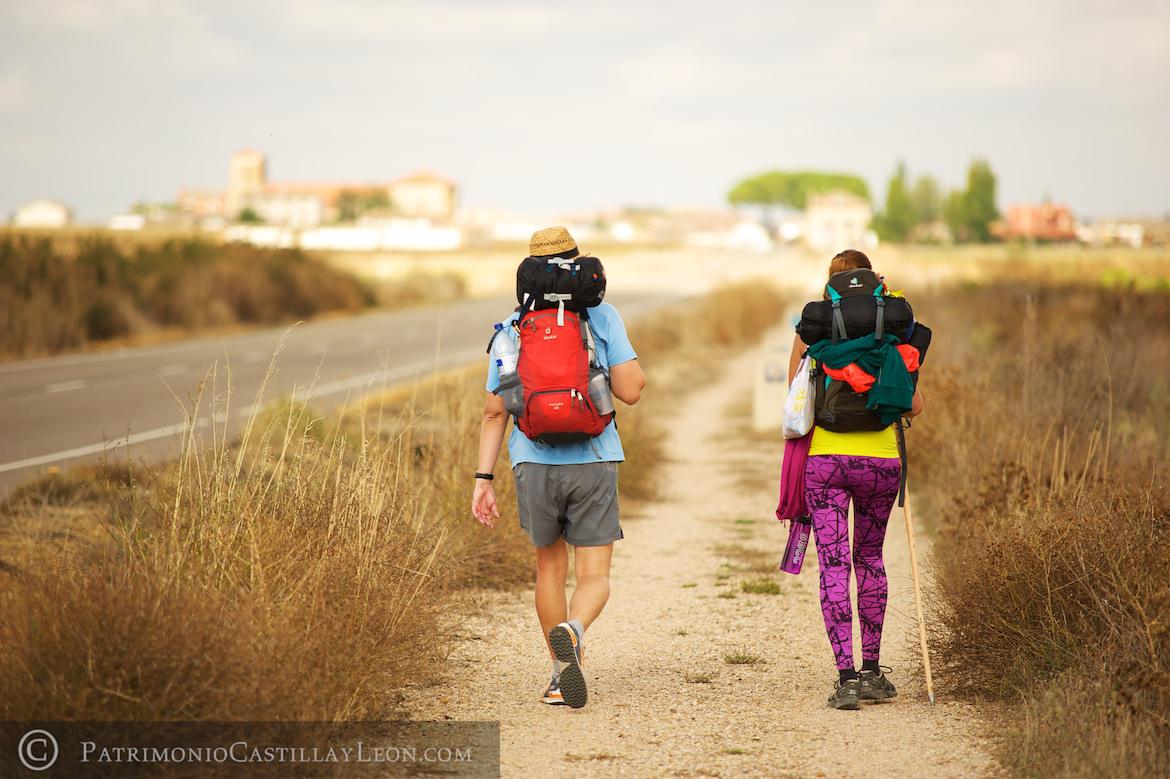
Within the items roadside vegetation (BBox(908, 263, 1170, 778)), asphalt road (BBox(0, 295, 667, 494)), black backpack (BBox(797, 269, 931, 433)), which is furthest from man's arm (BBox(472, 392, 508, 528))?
roadside vegetation (BBox(908, 263, 1170, 778))

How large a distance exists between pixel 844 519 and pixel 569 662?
121 centimetres

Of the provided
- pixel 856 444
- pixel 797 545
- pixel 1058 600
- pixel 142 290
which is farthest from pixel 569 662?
pixel 142 290

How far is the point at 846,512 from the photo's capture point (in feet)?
18.6

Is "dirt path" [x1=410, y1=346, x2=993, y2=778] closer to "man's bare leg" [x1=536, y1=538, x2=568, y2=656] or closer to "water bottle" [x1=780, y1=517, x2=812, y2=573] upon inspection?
"man's bare leg" [x1=536, y1=538, x2=568, y2=656]

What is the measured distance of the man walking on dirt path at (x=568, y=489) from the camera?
5.25 metres

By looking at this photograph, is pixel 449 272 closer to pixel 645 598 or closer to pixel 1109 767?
pixel 645 598

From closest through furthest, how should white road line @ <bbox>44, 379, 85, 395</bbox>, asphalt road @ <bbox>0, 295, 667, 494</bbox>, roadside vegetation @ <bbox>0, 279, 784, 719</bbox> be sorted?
roadside vegetation @ <bbox>0, 279, 784, 719</bbox> → asphalt road @ <bbox>0, 295, 667, 494</bbox> → white road line @ <bbox>44, 379, 85, 395</bbox>

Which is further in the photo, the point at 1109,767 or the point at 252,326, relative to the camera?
the point at 252,326

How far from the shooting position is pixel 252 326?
35500 millimetres

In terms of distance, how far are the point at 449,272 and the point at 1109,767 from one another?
5796 cm

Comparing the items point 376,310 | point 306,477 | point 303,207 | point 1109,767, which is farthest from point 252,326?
point 303,207

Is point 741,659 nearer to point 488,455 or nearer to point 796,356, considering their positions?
point 796,356

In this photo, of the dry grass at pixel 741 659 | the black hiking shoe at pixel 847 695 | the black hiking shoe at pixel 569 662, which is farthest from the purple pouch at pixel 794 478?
the dry grass at pixel 741 659

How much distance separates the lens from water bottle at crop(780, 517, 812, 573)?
18.4 ft
